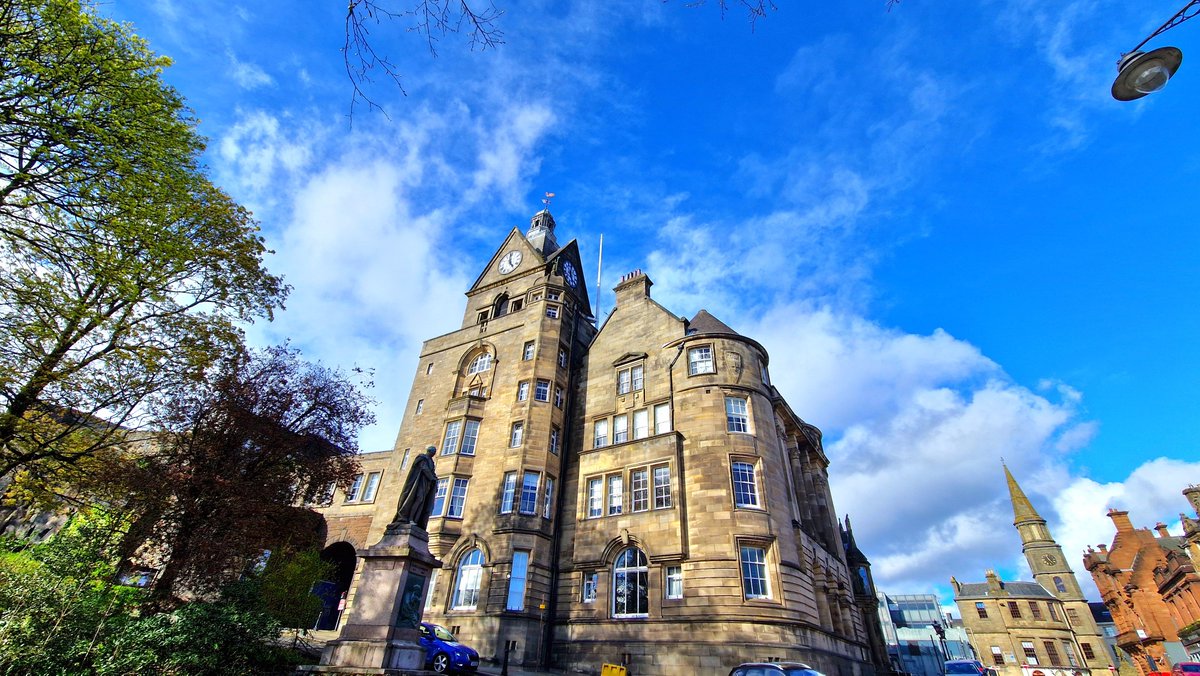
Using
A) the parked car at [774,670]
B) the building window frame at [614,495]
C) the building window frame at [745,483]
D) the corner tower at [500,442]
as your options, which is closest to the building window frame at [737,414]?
the building window frame at [745,483]

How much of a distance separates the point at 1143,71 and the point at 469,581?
81.2 feet

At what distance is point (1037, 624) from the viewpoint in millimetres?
56500

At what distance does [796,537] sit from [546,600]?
36.9 feet

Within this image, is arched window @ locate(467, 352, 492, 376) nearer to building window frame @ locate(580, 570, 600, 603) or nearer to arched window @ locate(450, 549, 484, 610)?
arched window @ locate(450, 549, 484, 610)

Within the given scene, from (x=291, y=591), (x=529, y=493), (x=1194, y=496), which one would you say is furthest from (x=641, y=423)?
(x=1194, y=496)

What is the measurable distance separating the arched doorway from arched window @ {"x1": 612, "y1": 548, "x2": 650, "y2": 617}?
51.5ft

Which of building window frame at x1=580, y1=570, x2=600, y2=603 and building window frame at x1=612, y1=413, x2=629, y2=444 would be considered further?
building window frame at x1=612, y1=413, x2=629, y2=444

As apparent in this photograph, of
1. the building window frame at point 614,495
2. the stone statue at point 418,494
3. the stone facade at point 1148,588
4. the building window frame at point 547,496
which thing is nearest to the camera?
the stone statue at point 418,494

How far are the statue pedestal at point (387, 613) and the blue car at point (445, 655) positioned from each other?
4083 mm

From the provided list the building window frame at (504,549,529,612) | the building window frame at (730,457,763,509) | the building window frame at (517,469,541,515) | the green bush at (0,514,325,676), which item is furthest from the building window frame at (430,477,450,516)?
the building window frame at (730,457,763,509)

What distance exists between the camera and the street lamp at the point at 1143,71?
5750 millimetres

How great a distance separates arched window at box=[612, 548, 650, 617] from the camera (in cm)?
2055

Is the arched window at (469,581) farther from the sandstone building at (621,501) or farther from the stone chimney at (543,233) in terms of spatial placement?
the stone chimney at (543,233)

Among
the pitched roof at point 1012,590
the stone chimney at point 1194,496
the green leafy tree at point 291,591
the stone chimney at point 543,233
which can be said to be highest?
the stone chimney at point 543,233
